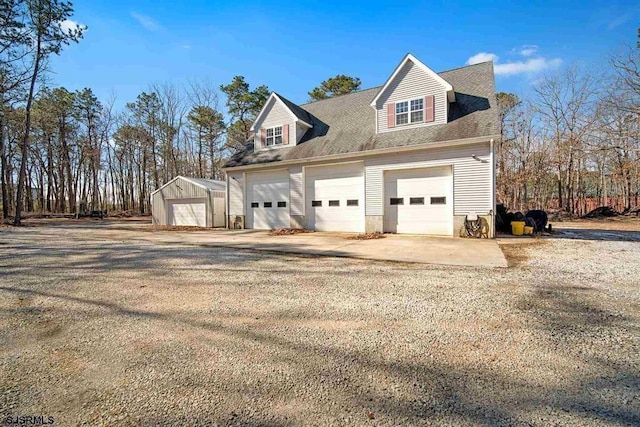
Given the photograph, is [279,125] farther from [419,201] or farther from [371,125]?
[419,201]

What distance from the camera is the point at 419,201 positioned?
11.3m

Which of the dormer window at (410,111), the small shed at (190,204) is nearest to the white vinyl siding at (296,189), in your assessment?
the dormer window at (410,111)

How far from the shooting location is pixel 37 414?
1825mm

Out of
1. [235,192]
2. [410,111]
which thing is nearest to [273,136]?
[235,192]

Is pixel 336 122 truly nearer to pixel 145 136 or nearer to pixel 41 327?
pixel 41 327

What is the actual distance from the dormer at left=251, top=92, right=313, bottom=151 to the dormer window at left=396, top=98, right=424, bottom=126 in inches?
190

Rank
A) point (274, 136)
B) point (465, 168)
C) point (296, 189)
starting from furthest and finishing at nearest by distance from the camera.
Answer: point (274, 136) < point (296, 189) < point (465, 168)

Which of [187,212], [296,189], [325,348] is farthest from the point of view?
[187,212]

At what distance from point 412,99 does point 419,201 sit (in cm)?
437

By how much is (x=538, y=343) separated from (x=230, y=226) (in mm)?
15125

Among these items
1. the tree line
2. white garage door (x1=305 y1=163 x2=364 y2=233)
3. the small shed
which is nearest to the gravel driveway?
white garage door (x1=305 y1=163 x2=364 y2=233)

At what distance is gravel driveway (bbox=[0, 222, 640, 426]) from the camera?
1.83 metres

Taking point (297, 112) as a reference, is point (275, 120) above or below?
below

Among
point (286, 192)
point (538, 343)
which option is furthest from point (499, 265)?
point (286, 192)
